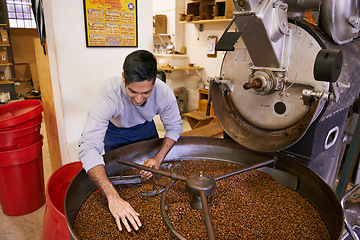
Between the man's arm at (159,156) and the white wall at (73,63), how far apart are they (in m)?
1.14

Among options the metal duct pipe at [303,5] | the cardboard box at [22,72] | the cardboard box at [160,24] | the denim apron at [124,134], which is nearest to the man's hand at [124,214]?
the denim apron at [124,134]

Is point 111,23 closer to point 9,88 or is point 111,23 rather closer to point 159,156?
point 159,156

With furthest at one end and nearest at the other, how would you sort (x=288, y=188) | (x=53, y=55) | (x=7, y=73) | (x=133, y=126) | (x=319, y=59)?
(x=7, y=73)
(x=53, y=55)
(x=133, y=126)
(x=288, y=188)
(x=319, y=59)

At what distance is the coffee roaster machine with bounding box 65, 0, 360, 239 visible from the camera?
987 millimetres

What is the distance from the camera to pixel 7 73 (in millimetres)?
6645

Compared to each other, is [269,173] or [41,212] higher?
[269,173]

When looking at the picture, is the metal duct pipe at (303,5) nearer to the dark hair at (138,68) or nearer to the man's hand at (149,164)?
the dark hair at (138,68)

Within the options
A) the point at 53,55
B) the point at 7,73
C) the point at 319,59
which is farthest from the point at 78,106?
the point at 7,73

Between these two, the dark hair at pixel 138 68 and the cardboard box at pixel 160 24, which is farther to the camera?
the cardboard box at pixel 160 24

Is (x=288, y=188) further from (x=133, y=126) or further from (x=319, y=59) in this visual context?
(x=133, y=126)

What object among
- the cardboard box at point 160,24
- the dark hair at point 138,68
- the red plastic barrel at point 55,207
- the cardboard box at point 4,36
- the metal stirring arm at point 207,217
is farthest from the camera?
the cardboard box at point 4,36

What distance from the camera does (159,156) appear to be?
1.44 metres

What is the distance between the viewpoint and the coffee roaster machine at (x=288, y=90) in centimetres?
99

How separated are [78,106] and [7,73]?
18.5 feet
